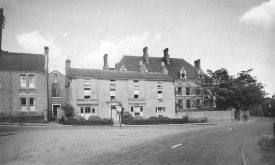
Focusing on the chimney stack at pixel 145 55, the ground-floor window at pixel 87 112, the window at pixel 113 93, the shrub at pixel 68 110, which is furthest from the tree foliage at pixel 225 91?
the shrub at pixel 68 110

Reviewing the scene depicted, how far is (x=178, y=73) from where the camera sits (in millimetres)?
55812

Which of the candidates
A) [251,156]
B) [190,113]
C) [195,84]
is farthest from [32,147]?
[195,84]

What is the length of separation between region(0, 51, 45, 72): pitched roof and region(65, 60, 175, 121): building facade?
15.7 feet

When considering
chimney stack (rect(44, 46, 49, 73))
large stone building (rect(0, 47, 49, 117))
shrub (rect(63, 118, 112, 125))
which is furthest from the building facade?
shrub (rect(63, 118, 112, 125))

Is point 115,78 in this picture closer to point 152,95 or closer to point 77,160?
point 152,95

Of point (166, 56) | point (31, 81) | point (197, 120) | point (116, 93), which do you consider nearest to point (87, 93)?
point (116, 93)

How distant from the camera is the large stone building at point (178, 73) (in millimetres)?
52916

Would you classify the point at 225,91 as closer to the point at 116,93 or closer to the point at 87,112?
the point at 116,93

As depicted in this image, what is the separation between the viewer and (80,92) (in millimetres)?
39500

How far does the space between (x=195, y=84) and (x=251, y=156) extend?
148 feet

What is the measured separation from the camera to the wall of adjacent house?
36656 mm

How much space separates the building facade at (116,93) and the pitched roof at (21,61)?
4800mm

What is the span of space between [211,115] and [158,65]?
58.0 ft

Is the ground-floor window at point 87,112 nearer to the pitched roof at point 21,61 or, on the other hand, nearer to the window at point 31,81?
the window at point 31,81
